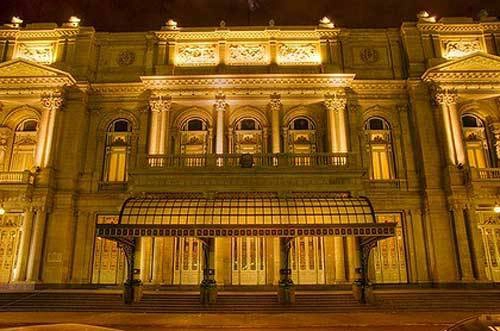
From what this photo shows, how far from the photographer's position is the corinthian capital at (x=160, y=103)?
25.8 metres

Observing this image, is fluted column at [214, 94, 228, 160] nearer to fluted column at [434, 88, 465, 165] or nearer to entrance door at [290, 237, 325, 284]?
entrance door at [290, 237, 325, 284]

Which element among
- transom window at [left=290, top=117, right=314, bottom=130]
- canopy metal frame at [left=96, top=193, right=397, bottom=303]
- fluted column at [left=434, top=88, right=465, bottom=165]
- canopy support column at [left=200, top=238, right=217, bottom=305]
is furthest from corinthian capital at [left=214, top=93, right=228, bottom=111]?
fluted column at [left=434, top=88, right=465, bottom=165]

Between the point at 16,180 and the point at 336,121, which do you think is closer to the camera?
the point at 16,180

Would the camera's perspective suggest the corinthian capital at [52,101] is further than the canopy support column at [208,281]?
Yes

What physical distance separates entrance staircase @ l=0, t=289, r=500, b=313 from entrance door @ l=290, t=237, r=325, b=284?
395 cm

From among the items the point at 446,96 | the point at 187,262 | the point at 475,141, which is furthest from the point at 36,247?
the point at 475,141

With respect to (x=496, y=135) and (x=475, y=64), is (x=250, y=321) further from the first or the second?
(x=475, y=64)

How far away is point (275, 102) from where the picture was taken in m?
26.0

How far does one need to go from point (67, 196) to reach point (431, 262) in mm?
24175

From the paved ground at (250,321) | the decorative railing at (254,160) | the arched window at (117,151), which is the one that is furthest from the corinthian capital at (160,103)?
the paved ground at (250,321)

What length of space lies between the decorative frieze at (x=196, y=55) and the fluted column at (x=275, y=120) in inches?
219

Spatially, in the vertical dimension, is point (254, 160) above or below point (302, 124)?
below

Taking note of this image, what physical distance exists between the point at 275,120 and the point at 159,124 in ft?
26.9

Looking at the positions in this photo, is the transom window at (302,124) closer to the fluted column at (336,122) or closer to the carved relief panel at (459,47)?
the fluted column at (336,122)
